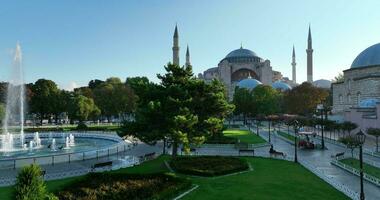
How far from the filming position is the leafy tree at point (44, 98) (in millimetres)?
68750

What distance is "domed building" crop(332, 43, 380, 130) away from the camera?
5019 centimetres

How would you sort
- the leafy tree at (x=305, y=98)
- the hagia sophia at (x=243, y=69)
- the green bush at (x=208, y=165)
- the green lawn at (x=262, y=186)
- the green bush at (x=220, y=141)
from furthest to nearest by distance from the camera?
the hagia sophia at (x=243, y=69), the leafy tree at (x=305, y=98), the green bush at (x=220, y=141), the green bush at (x=208, y=165), the green lawn at (x=262, y=186)

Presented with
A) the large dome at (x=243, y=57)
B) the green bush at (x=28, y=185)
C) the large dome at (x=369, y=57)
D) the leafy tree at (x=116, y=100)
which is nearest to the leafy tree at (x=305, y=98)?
the large dome at (x=369, y=57)

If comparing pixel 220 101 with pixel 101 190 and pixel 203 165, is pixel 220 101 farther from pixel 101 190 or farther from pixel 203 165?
pixel 101 190

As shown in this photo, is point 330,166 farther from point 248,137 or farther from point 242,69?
point 242,69

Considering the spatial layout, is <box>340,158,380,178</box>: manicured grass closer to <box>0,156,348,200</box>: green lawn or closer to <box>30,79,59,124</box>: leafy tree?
<box>0,156,348,200</box>: green lawn

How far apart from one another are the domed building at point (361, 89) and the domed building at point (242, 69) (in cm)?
5184

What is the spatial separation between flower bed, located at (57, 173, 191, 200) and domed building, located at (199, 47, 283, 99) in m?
103

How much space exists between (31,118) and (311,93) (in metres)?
64.2

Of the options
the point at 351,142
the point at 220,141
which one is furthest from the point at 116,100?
the point at 351,142

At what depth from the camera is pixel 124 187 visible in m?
16.9

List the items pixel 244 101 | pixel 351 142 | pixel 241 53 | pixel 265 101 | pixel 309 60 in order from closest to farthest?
pixel 351 142, pixel 244 101, pixel 265 101, pixel 309 60, pixel 241 53

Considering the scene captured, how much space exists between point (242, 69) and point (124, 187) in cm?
11434

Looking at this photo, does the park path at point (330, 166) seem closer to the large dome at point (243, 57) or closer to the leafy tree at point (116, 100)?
the leafy tree at point (116, 100)
